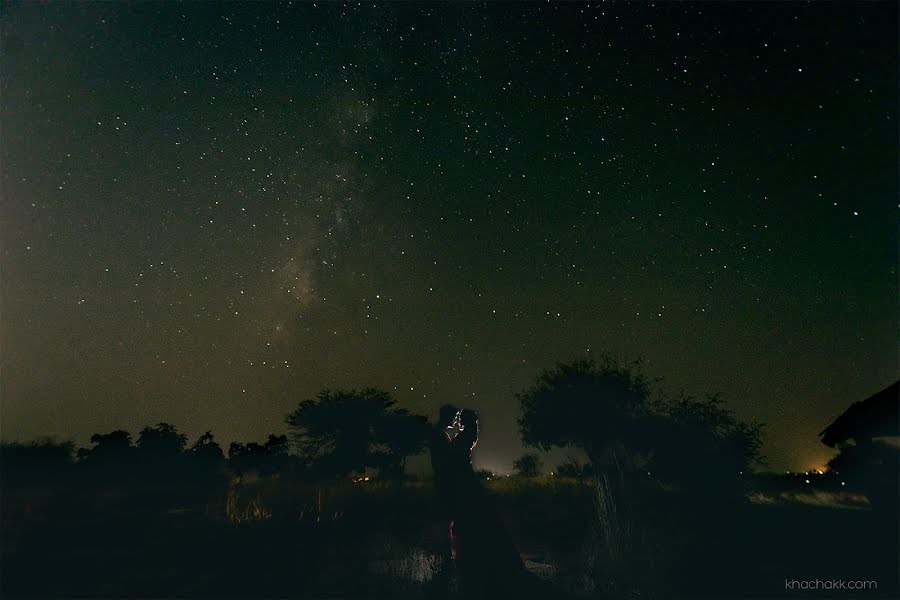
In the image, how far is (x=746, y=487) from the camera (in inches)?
660

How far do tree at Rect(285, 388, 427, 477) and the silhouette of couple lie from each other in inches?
802

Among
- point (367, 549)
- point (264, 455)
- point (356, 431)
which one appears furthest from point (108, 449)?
point (367, 549)

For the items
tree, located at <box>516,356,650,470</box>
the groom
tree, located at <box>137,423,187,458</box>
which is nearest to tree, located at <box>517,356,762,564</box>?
tree, located at <box>516,356,650,470</box>

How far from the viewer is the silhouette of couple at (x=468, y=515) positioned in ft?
23.0

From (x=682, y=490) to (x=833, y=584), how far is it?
8057 mm

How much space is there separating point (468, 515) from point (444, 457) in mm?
849

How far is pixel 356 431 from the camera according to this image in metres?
28.5

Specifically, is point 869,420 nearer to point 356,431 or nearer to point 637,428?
point 637,428

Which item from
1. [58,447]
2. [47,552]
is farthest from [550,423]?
[58,447]

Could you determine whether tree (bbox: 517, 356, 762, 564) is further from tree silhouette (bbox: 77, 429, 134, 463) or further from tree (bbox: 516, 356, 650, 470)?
tree silhouette (bbox: 77, 429, 134, 463)

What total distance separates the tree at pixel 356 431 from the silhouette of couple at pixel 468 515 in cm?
2036

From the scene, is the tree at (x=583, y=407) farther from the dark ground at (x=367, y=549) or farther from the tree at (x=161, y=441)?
the tree at (x=161, y=441)

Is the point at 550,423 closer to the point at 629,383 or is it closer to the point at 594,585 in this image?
the point at 629,383

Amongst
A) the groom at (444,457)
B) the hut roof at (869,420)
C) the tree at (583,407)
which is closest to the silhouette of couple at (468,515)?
the groom at (444,457)
